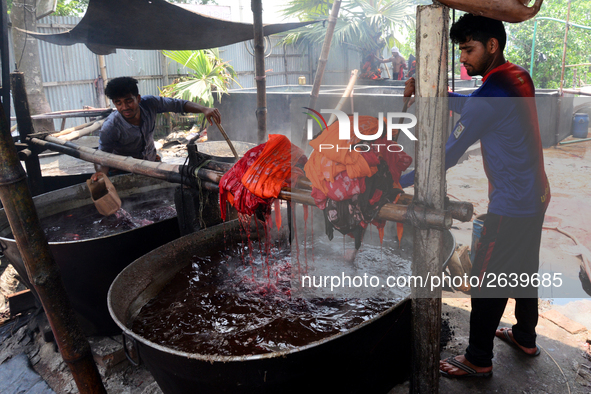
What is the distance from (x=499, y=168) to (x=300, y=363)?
1.69 meters

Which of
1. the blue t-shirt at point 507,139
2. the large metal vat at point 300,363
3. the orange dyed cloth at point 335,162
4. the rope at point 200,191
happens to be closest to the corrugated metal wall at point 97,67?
the rope at point 200,191

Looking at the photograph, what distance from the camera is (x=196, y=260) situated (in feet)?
11.3

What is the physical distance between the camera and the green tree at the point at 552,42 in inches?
552

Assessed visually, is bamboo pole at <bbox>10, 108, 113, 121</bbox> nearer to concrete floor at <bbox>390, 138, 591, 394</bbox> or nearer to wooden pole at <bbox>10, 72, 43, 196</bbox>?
wooden pole at <bbox>10, 72, 43, 196</bbox>

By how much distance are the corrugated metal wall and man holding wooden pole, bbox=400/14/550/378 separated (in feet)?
21.0

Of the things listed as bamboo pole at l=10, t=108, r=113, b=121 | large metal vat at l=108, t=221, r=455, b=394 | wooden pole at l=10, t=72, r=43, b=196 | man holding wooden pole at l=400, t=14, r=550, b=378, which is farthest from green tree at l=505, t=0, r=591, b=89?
wooden pole at l=10, t=72, r=43, b=196

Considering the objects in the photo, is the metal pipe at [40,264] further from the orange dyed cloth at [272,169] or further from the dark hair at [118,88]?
the dark hair at [118,88]

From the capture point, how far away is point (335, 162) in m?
2.23

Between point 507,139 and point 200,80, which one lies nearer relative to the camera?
point 507,139

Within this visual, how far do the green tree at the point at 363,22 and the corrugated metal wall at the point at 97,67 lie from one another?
35.7 inches

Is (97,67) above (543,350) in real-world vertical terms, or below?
above

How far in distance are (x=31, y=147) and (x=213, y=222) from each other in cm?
310

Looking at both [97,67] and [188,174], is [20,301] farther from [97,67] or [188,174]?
[97,67]

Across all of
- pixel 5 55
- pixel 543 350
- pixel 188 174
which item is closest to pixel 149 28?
pixel 5 55
